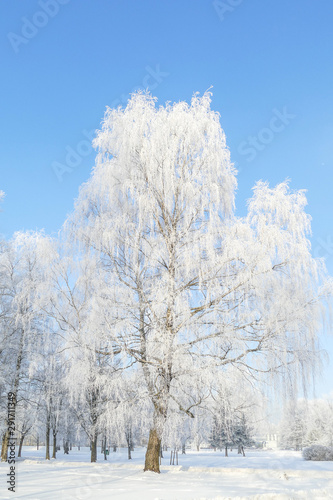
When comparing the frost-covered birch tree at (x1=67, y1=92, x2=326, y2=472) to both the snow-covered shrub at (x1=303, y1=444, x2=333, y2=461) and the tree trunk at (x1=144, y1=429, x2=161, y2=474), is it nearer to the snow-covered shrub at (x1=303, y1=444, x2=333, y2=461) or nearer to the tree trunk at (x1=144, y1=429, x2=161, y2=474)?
the tree trunk at (x1=144, y1=429, x2=161, y2=474)

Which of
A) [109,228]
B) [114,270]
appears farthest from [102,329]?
[109,228]

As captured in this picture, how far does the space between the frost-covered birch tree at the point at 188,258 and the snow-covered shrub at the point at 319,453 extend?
786 inches

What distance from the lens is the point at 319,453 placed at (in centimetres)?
2691

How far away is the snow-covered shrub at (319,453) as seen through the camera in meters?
26.4

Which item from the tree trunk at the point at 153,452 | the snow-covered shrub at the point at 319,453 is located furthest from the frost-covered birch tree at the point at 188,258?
the snow-covered shrub at the point at 319,453

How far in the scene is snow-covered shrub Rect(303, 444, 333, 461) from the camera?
26436mm

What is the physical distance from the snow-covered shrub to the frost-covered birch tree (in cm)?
1996

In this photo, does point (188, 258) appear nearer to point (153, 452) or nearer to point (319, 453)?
point (153, 452)

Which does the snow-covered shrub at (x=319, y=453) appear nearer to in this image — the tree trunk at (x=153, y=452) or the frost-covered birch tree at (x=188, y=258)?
the tree trunk at (x=153, y=452)

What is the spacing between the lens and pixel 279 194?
11.6 meters

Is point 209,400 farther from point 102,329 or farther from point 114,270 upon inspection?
point 114,270

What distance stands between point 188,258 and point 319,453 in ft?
75.6

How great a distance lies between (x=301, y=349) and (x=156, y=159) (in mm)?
6970

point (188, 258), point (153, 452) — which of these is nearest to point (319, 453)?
point (153, 452)
